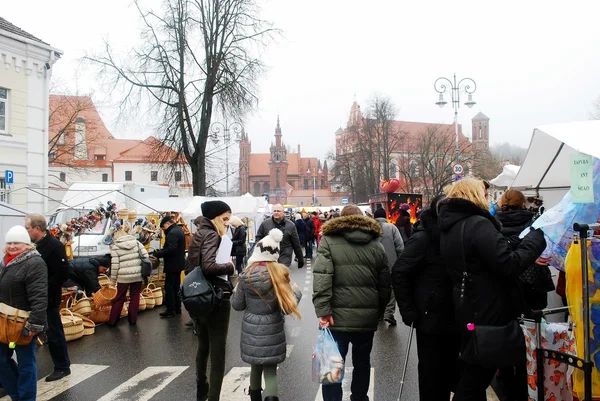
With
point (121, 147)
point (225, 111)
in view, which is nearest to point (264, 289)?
point (225, 111)

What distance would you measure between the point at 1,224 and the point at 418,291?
309 inches

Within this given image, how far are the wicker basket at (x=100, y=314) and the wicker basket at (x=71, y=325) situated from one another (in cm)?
109

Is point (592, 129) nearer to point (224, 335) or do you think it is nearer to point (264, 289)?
point (264, 289)

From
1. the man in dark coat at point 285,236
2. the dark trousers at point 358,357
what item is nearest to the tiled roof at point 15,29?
the man in dark coat at point 285,236

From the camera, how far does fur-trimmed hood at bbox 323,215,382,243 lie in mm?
4777

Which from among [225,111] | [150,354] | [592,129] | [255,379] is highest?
[225,111]

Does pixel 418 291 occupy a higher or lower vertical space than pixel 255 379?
higher

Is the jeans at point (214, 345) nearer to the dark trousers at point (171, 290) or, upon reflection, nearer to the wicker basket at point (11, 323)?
the wicker basket at point (11, 323)

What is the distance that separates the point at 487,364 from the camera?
3.67 meters

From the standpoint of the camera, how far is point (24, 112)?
20.4 m

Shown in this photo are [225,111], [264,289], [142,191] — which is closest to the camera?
[264,289]

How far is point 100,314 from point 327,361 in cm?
674

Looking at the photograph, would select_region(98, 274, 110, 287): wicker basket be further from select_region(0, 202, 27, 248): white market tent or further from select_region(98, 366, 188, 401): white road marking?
select_region(98, 366, 188, 401): white road marking

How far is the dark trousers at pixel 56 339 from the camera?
6555 millimetres
